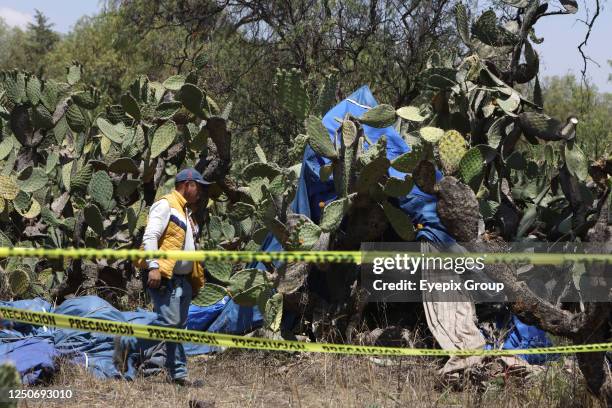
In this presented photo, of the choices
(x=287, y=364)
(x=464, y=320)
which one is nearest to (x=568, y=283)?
(x=464, y=320)

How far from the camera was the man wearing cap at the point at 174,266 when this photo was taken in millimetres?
6039

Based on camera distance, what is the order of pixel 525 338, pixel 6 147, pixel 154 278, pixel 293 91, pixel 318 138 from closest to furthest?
1. pixel 154 278
2. pixel 318 138
3. pixel 525 338
4. pixel 293 91
5. pixel 6 147

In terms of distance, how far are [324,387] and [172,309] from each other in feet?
3.81

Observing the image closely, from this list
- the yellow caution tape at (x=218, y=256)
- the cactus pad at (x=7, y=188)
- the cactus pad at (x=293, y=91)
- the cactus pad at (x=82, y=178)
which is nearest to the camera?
the yellow caution tape at (x=218, y=256)

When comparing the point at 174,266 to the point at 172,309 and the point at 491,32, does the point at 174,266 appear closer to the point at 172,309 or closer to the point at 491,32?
the point at 172,309

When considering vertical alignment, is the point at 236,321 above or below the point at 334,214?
below

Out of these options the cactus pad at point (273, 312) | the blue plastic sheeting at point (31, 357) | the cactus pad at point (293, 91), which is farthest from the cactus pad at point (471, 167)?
the blue plastic sheeting at point (31, 357)

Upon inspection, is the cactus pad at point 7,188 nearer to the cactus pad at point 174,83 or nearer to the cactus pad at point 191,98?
the cactus pad at point 174,83

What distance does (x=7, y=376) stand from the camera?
10.3 ft

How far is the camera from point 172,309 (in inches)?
242

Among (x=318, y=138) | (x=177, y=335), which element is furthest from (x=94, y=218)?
(x=177, y=335)

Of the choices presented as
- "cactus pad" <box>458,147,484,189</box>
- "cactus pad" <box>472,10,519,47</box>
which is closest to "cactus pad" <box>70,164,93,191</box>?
"cactus pad" <box>458,147,484,189</box>

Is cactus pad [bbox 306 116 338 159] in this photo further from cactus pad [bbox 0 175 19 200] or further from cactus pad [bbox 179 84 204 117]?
cactus pad [bbox 0 175 19 200]

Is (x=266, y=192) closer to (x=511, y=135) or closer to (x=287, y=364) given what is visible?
(x=287, y=364)
